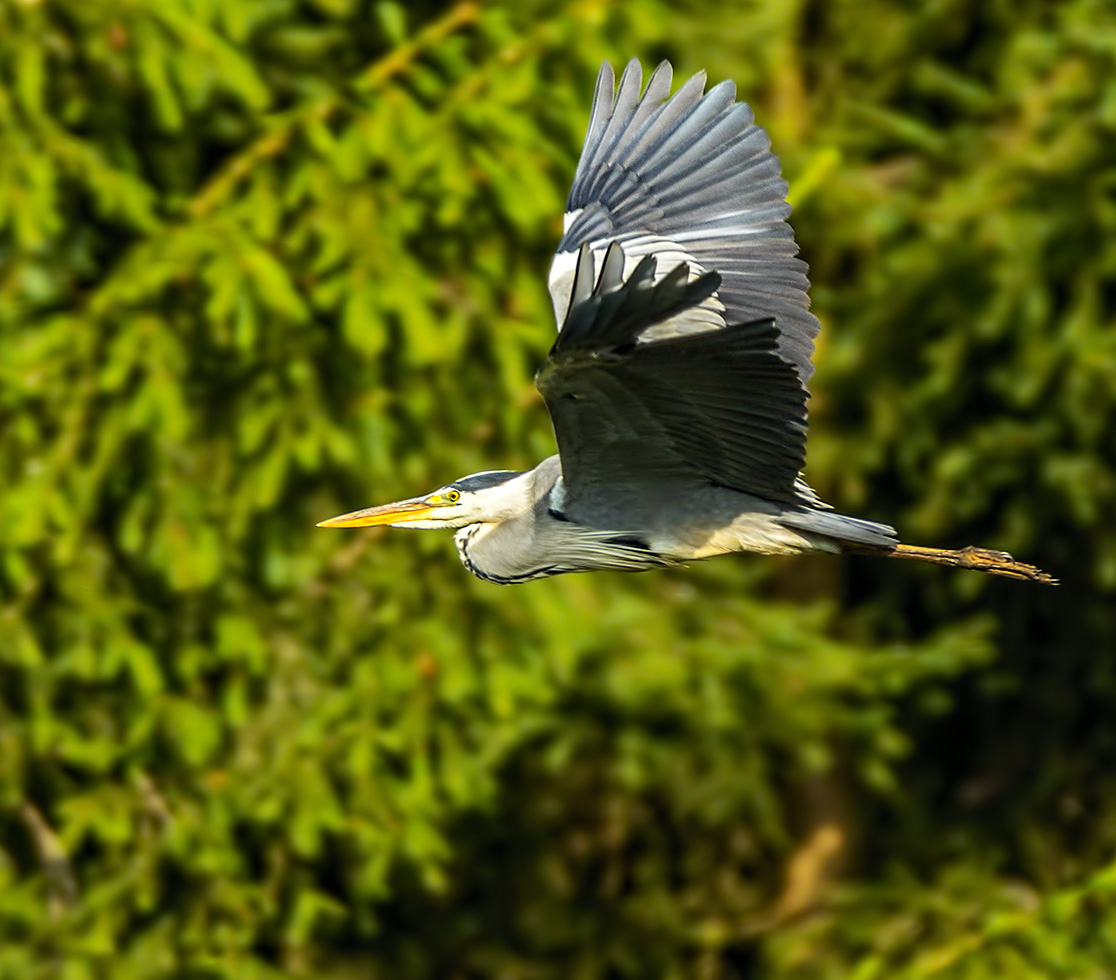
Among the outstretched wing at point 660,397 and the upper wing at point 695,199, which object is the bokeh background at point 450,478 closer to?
the upper wing at point 695,199

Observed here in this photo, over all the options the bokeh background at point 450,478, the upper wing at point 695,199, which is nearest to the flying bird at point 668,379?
the upper wing at point 695,199

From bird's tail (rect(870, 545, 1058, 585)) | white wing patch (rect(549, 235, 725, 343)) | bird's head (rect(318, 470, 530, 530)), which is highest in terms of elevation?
white wing patch (rect(549, 235, 725, 343))

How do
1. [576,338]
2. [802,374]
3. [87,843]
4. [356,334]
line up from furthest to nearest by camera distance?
[87,843] < [356,334] < [802,374] < [576,338]

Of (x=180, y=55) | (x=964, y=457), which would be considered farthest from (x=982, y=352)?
(x=180, y=55)

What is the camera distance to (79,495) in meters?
6.60

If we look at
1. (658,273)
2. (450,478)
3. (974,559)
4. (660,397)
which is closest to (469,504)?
(658,273)

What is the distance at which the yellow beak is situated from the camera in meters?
4.40

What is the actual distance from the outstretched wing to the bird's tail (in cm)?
32

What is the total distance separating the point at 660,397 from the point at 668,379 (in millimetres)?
87

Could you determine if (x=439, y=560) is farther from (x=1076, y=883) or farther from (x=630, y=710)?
(x=1076, y=883)

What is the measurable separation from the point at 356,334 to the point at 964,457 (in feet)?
7.98

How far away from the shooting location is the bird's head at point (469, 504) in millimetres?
4270

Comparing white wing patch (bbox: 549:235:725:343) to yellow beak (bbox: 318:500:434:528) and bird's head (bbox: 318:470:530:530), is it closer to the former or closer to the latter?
bird's head (bbox: 318:470:530:530)

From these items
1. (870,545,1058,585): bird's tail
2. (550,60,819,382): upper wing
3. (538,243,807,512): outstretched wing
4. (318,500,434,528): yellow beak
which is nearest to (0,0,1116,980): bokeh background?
(318,500,434,528): yellow beak
